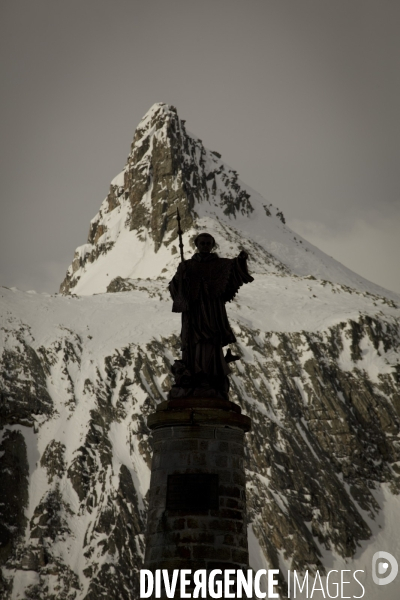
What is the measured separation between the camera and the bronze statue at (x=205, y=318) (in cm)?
1419

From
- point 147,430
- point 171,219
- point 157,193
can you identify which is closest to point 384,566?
point 147,430

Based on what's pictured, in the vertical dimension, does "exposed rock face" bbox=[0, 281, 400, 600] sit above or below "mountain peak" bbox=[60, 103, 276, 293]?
below

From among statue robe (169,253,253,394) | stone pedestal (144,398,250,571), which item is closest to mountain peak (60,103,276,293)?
statue robe (169,253,253,394)

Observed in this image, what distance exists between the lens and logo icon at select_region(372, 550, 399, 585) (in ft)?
204

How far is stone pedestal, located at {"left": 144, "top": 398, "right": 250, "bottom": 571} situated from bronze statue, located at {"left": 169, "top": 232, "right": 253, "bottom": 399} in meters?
0.41

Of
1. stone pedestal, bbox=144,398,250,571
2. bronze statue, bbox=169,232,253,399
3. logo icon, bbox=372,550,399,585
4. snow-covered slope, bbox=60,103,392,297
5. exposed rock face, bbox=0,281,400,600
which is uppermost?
snow-covered slope, bbox=60,103,392,297

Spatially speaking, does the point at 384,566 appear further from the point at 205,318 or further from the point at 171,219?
the point at 171,219

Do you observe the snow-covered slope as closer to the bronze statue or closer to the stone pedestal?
the bronze statue

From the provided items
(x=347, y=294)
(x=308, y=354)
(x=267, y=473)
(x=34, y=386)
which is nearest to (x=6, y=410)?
(x=34, y=386)

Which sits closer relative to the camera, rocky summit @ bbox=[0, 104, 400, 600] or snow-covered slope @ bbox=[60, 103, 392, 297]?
rocky summit @ bbox=[0, 104, 400, 600]

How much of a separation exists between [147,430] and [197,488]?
176ft

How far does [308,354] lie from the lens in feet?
255

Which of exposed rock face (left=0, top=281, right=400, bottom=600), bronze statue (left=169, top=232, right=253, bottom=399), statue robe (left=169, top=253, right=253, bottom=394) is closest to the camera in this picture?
bronze statue (left=169, top=232, right=253, bottom=399)

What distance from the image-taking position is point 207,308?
578 inches
